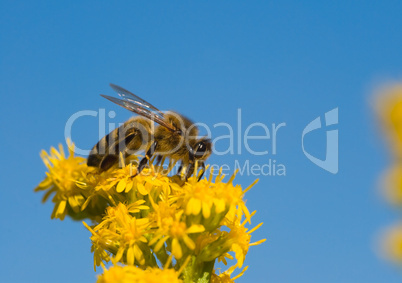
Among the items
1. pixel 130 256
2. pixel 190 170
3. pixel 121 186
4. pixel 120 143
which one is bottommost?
pixel 130 256

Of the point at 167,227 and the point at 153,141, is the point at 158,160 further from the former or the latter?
the point at 167,227

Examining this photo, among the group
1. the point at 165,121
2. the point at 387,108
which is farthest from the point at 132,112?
the point at 387,108

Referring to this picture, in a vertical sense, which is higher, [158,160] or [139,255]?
[158,160]

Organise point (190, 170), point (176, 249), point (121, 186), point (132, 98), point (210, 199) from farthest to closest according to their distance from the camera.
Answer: point (132, 98) < point (190, 170) < point (121, 186) < point (210, 199) < point (176, 249)

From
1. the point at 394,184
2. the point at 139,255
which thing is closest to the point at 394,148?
the point at 394,184

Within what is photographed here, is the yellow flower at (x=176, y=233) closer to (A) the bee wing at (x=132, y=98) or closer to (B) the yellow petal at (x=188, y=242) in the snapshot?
(B) the yellow petal at (x=188, y=242)

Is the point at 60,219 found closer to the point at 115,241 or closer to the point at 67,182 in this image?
the point at 67,182

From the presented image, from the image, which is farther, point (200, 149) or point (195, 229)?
point (200, 149)
